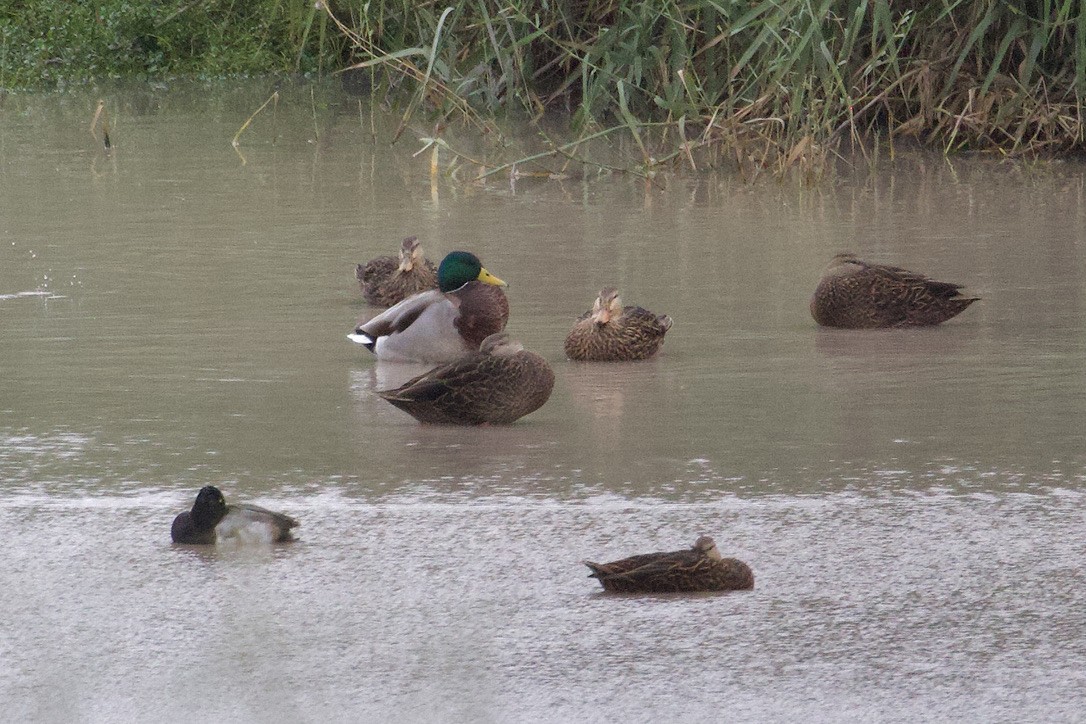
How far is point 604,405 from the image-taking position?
20.5ft

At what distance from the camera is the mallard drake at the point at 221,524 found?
4.50 m

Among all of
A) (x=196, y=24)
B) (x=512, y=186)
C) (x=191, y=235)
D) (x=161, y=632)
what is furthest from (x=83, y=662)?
(x=196, y=24)

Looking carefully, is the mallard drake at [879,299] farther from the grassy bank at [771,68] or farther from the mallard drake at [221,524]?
the grassy bank at [771,68]

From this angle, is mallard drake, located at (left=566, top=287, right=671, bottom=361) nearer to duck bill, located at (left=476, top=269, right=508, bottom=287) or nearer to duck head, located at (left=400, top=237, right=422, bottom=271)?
duck bill, located at (left=476, top=269, right=508, bottom=287)

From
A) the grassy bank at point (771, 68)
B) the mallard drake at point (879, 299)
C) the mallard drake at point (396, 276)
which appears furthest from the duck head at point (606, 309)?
the grassy bank at point (771, 68)

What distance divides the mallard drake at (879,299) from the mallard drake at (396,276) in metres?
1.67

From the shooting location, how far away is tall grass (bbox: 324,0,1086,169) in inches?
464

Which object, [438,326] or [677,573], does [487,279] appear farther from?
[677,573]

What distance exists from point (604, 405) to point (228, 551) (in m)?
2.02

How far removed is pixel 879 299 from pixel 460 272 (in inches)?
66.1

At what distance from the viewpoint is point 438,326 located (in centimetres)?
704

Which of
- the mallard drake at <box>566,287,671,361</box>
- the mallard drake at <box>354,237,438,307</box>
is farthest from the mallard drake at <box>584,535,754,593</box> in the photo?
the mallard drake at <box>354,237,438,307</box>

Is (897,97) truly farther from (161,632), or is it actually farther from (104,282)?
(161,632)

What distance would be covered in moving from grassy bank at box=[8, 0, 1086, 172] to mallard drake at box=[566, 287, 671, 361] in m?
4.48
